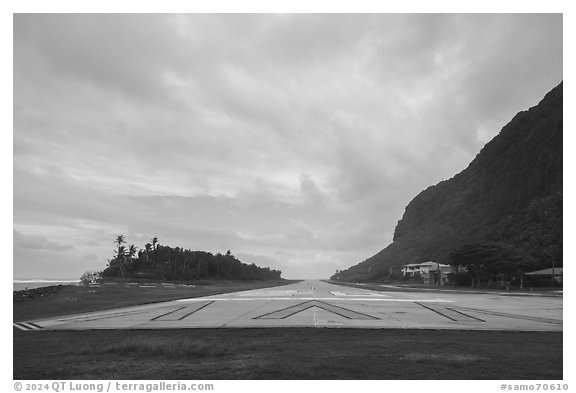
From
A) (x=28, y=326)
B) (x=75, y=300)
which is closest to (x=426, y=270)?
(x=75, y=300)

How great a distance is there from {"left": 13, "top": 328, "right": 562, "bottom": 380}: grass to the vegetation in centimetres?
11479

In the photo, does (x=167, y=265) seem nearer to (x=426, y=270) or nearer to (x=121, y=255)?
(x=121, y=255)

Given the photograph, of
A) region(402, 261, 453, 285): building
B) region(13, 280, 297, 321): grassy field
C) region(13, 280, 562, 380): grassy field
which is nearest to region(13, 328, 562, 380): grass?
region(13, 280, 562, 380): grassy field

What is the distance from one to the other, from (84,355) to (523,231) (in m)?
142

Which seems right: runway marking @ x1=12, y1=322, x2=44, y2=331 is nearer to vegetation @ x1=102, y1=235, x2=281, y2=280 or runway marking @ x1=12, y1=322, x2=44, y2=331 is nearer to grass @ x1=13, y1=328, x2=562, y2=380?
grass @ x1=13, y1=328, x2=562, y2=380

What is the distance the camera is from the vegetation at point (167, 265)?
13338cm

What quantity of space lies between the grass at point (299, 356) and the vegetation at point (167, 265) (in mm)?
114791

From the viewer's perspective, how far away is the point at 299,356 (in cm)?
1284

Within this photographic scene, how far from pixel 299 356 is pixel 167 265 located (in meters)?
140

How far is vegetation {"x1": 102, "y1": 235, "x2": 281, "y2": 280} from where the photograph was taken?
133m

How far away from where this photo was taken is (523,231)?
135 meters

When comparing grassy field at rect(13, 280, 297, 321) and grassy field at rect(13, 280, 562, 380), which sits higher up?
grassy field at rect(13, 280, 562, 380)
